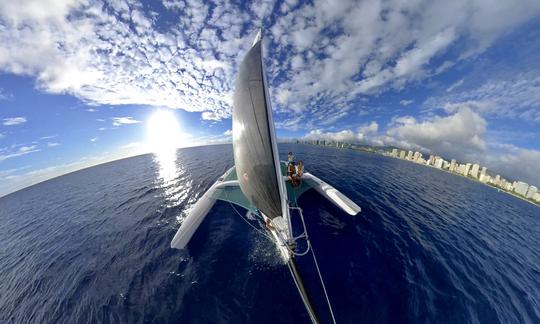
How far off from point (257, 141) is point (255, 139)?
0.41ft

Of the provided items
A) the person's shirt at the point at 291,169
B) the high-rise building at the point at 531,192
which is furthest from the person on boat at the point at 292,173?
the high-rise building at the point at 531,192

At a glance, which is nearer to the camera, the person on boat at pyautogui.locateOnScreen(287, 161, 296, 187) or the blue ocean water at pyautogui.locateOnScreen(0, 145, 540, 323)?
the blue ocean water at pyautogui.locateOnScreen(0, 145, 540, 323)

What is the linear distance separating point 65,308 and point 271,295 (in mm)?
8682

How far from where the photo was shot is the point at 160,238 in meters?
9.43

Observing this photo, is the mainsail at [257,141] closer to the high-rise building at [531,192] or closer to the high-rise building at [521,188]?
the high-rise building at [531,192]

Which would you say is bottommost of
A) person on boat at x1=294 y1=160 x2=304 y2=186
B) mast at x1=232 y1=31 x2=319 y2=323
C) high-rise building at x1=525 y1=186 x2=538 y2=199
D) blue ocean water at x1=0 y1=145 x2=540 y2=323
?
high-rise building at x1=525 y1=186 x2=538 y2=199

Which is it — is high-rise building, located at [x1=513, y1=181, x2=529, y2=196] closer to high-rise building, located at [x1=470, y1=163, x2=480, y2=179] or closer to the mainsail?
high-rise building, located at [x1=470, y1=163, x2=480, y2=179]

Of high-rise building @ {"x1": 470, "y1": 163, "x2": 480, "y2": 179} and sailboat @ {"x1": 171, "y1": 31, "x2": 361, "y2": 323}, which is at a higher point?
sailboat @ {"x1": 171, "y1": 31, "x2": 361, "y2": 323}

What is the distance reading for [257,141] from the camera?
20.2 feet

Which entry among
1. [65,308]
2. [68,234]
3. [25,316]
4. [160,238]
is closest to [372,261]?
[160,238]

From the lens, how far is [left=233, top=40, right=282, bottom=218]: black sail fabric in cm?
598

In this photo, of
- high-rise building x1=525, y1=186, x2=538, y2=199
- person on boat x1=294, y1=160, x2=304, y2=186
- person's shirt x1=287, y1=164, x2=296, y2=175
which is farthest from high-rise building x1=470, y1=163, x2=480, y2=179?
person's shirt x1=287, y1=164, x2=296, y2=175

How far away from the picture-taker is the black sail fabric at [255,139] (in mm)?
5977

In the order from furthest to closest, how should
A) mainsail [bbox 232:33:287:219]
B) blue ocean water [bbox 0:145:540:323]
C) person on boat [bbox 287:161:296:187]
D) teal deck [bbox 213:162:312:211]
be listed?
1. person on boat [bbox 287:161:296:187]
2. teal deck [bbox 213:162:312:211]
3. mainsail [bbox 232:33:287:219]
4. blue ocean water [bbox 0:145:540:323]
